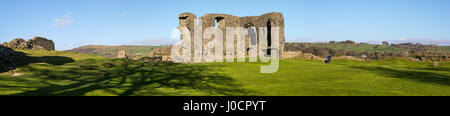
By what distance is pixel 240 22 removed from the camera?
125ft

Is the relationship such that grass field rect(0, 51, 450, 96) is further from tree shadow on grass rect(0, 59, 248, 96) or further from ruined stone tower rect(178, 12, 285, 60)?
ruined stone tower rect(178, 12, 285, 60)

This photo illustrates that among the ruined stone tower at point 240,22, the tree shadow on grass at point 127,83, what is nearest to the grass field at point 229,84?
the tree shadow on grass at point 127,83

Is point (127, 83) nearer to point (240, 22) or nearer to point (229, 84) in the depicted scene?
point (229, 84)

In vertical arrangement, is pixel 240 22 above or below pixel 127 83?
above

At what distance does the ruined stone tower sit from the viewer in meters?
32.9

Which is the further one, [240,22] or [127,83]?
[240,22]

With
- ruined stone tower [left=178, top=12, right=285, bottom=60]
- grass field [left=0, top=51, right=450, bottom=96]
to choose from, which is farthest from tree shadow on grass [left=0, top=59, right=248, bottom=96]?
ruined stone tower [left=178, top=12, right=285, bottom=60]

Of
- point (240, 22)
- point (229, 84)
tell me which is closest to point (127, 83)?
point (229, 84)

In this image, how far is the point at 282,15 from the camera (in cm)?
3394
